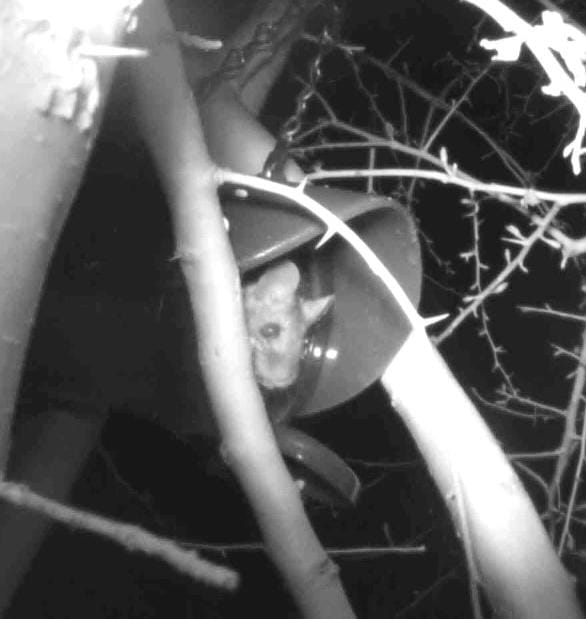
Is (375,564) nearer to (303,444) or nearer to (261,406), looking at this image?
(303,444)

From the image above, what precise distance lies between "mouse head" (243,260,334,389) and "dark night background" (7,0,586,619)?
0.34m

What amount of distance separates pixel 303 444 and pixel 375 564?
5.34ft

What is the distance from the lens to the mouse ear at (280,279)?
1024mm

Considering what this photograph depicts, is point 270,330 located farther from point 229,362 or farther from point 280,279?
point 229,362

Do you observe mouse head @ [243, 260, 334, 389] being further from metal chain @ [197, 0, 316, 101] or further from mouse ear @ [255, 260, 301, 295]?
metal chain @ [197, 0, 316, 101]

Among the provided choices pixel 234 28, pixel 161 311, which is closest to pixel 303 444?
pixel 161 311

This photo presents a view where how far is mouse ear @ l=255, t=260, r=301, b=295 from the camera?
3.36 ft

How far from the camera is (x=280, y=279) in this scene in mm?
1036

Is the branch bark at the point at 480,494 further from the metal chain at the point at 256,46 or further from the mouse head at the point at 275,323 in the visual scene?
the metal chain at the point at 256,46

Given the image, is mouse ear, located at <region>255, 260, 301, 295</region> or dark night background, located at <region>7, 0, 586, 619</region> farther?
dark night background, located at <region>7, 0, 586, 619</region>

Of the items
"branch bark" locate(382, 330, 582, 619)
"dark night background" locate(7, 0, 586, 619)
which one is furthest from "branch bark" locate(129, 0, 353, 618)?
"dark night background" locate(7, 0, 586, 619)

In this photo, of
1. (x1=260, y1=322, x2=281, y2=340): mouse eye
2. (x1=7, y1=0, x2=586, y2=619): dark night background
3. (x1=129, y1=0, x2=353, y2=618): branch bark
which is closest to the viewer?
(x1=129, y1=0, x2=353, y2=618): branch bark

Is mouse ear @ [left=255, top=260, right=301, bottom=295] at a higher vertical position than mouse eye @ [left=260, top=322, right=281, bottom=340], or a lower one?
higher

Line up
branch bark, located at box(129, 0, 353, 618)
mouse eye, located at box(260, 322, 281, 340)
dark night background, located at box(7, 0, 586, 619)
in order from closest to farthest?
branch bark, located at box(129, 0, 353, 618) → mouse eye, located at box(260, 322, 281, 340) → dark night background, located at box(7, 0, 586, 619)
